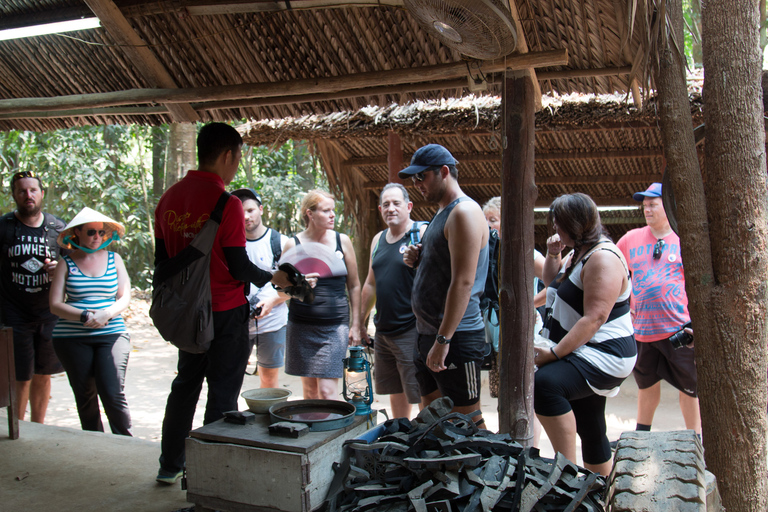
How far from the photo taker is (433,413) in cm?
256

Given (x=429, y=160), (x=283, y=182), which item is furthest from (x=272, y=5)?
(x=283, y=182)

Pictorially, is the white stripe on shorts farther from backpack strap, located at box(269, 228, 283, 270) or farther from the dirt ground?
the dirt ground

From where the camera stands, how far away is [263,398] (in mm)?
2895

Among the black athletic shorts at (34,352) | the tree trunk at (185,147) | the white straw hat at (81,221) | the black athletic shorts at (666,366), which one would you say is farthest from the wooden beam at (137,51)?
the black athletic shorts at (666,366)

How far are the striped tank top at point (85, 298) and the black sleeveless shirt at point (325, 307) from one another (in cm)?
128

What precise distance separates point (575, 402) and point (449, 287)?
2.98 ft

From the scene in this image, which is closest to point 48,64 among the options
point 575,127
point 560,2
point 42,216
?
point 42,216

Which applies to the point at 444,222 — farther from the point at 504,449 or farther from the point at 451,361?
the point at 504,449

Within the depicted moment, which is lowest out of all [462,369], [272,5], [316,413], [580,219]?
[316,413]

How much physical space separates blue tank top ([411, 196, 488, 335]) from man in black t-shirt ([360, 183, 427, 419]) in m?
0.70

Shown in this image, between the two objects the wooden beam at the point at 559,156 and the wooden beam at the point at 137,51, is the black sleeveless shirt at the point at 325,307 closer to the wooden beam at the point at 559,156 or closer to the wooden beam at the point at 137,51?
the wooden beam at the point at 137,51

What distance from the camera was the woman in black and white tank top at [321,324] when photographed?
14.0ft

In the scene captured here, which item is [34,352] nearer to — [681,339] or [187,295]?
[187,295]

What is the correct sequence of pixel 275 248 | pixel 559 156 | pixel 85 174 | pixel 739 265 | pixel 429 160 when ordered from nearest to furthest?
pixel 739 265
pixel 429 160
pixel 275 248
pixel 559 156
pixel 85 174
